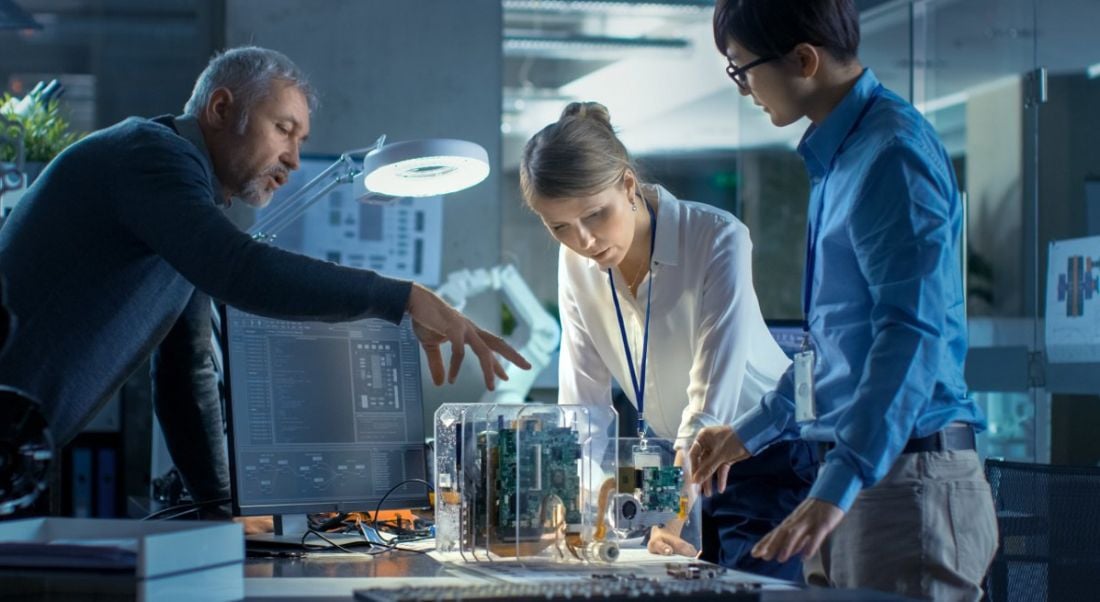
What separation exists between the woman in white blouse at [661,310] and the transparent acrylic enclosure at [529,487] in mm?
247

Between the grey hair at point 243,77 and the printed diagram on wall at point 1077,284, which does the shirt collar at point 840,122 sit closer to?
the grey hair at point 243,77

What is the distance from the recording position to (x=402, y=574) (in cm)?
172

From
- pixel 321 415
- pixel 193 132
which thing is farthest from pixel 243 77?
pixel 321 415

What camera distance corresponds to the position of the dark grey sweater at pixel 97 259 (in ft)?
6.27

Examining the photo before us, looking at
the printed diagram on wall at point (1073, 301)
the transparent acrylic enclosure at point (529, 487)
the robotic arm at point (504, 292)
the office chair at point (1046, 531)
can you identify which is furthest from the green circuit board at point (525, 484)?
the printed diagram on wall at point (1073, 301)

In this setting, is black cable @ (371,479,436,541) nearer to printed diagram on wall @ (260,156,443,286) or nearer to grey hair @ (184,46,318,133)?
grey hair @ (184,46,318,133)

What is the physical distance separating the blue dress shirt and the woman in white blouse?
572mm

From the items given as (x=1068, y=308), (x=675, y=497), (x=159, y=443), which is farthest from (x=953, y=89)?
(x=675, y=497)

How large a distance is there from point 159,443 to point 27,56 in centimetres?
289

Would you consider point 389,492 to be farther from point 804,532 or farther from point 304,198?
point 804,532

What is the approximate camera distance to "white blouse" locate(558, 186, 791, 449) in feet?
7.31

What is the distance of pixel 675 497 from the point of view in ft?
6.40

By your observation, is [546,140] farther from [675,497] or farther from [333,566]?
[333,566]

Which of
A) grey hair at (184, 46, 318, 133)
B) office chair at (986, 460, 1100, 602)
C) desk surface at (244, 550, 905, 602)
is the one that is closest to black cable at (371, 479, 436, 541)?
desk surface at (244, 550, 905, 602)
